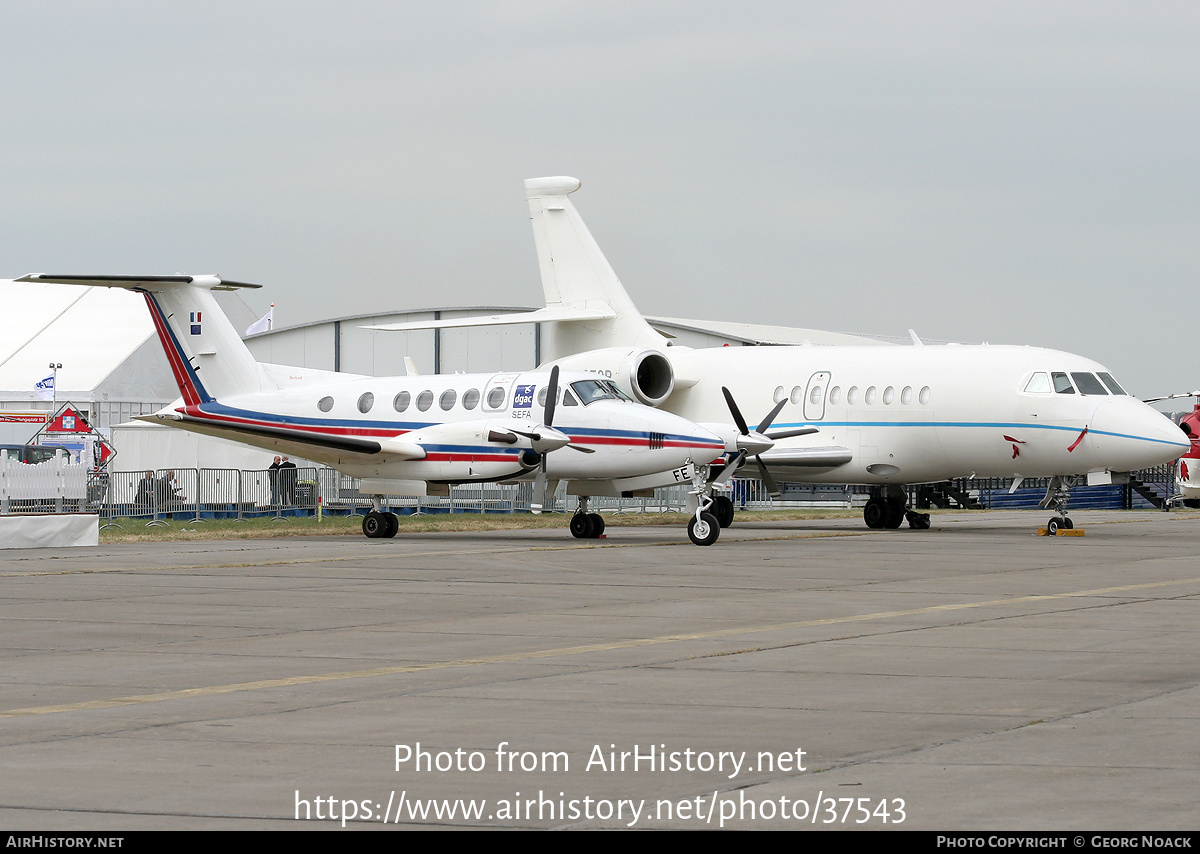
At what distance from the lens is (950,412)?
93.8ft

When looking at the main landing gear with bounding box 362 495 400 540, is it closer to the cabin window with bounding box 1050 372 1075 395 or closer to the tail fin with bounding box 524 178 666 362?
the tail fin with bounding box 524 178 666 362

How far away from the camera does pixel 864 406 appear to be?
30016mm

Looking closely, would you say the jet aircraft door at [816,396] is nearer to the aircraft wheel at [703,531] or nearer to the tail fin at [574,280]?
the tail fin at [574,280]

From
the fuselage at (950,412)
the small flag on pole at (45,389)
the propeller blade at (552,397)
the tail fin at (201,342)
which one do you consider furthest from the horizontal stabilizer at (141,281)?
the small flag on pole at (45,389)

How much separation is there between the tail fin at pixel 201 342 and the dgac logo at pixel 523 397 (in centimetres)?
622

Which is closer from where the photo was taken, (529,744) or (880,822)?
(880,822)

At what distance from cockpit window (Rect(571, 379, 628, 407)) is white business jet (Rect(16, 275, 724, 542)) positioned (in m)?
0.02

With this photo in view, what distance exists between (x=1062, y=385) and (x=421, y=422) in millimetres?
11992

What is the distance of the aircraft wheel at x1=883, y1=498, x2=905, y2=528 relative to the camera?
31.0 m

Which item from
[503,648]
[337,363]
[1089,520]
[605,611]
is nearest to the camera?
[503,648]

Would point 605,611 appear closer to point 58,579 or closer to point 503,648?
point 503,648

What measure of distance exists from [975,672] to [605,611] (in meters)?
4.79

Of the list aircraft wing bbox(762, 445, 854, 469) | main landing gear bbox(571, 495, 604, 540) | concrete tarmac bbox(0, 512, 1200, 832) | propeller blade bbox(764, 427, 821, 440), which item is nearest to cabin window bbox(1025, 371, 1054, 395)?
aircraft wing bbox(762, 445, 854, 469)
